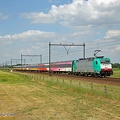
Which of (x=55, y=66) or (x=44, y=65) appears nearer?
(x=55, y=66)

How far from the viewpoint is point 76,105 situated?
1655cm

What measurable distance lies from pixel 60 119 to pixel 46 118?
2.30ft

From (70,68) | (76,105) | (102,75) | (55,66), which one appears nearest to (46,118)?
(76,105)

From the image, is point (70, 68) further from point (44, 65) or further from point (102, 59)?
point (44, 65)

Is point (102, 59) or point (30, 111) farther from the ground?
point (102, 59)

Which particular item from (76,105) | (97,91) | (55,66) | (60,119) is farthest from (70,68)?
(60,119)

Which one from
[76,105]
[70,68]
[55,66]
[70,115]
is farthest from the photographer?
[55,66]

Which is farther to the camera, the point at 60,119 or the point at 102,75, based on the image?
the point at 102,75

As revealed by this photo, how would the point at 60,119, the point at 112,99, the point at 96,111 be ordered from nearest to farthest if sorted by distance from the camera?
the point at 60,119 < the point at 96,111 < the point at 112,99

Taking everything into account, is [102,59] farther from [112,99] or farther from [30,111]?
[30,111]

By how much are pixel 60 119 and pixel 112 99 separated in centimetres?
738

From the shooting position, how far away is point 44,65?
314 ft

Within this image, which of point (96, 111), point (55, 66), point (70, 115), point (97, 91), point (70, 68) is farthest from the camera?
point (55, 66)

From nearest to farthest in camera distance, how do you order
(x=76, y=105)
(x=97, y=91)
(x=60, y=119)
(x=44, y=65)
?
(x=60, y=119) < (x=76, y=105) < (x=97, y=91) < (x=44, y=65)
